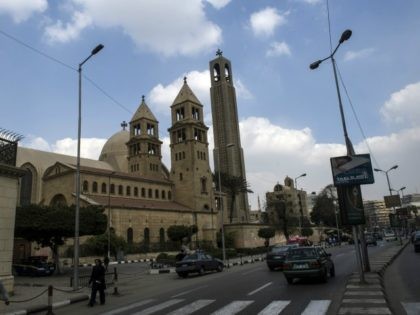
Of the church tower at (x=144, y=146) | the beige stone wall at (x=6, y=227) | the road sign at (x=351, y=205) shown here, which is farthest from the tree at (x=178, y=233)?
the road sign at (x=351, y=205)

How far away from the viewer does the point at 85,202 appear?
49.2 metres

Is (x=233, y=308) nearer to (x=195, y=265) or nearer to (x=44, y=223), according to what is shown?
(x=195, y=265)

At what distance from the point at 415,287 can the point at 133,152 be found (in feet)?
220

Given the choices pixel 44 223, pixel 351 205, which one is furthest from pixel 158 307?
pixel 44 223

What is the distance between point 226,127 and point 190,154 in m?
41.4

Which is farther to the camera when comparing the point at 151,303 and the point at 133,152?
the point at 133,152

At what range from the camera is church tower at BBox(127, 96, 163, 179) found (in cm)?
7469

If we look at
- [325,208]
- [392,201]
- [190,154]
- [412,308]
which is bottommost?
[412,308]

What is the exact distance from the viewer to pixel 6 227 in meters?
16.1

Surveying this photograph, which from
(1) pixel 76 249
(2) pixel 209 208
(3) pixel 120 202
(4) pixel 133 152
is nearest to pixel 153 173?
(4) pixel 133 152

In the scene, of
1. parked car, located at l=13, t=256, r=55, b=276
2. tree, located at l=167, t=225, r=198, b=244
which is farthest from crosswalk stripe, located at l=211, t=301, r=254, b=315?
tree, located at l=167, t=225, r=198, b=244

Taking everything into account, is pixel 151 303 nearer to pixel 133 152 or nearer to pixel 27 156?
pixel 27 156

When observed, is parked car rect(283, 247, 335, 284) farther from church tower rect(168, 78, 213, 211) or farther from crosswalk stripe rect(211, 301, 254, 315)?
church tower rect(168, 78, 213, 211)

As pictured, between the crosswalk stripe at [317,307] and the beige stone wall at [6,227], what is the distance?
39.2ft
